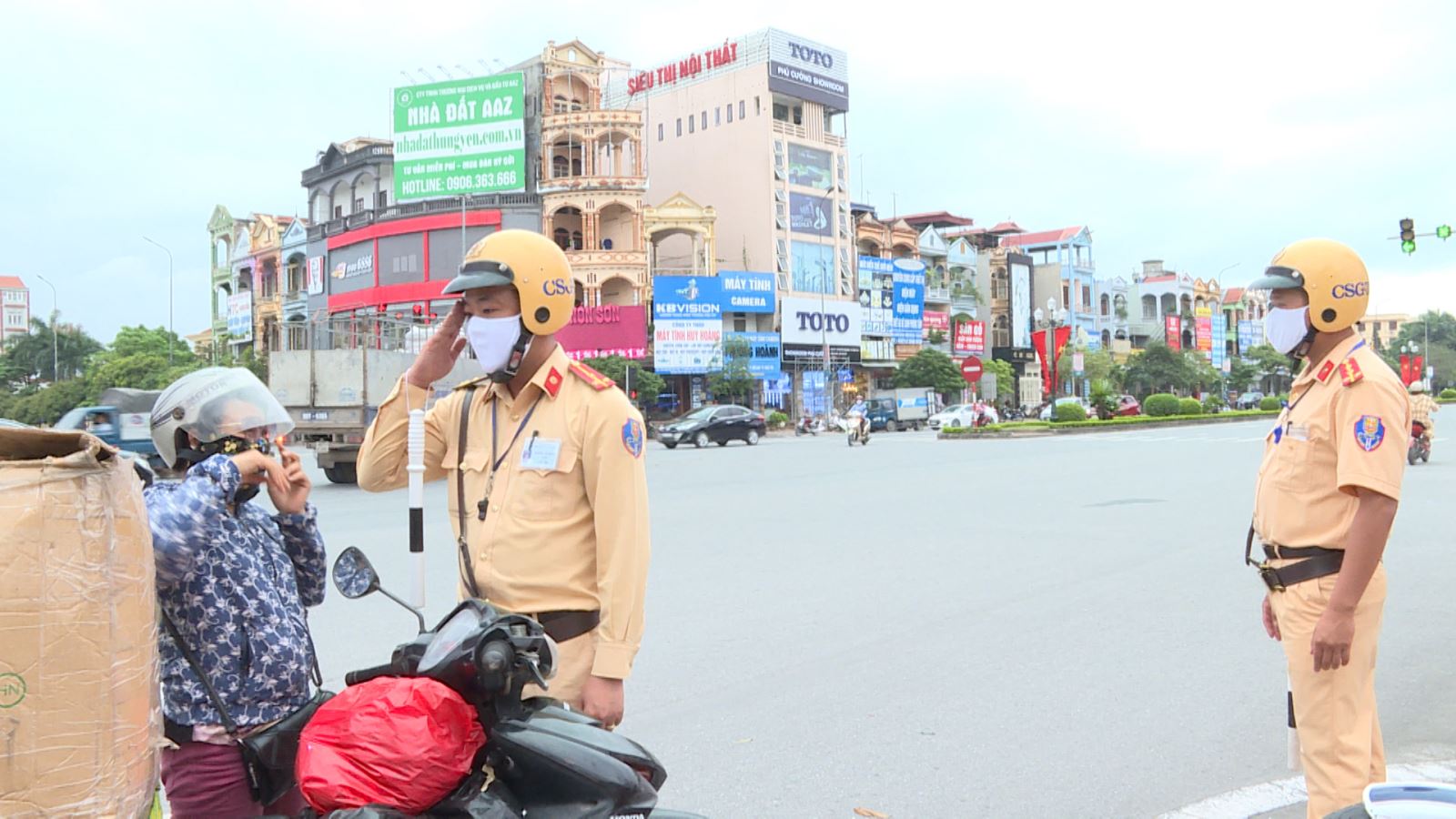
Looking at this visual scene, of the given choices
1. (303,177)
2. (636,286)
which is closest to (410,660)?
(636,286)

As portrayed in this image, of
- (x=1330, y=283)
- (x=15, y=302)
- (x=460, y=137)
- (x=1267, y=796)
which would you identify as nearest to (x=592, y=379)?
(x=1330, y=283)

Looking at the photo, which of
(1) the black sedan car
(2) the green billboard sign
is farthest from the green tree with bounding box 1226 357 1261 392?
(1) the black sedan car

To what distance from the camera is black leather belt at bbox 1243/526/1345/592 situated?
2.93 m

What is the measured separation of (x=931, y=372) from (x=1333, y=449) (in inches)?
2074

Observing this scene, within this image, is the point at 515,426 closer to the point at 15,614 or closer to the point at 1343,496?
the point at 15,614

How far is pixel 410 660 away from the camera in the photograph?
215 cm

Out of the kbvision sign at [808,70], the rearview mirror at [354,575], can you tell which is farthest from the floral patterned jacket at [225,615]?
the kbvision sign at [808,70]

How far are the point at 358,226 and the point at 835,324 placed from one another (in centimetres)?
2226

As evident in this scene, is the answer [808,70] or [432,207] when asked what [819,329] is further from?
[432,207]

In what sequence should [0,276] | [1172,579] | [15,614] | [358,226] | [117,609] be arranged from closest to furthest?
[15,614] < [117,609] < [1172,579] < [358,226] < [0,276]

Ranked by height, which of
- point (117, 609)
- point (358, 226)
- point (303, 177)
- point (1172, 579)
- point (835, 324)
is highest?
point (303, 177)

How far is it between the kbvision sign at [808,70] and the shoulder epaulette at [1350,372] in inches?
2015

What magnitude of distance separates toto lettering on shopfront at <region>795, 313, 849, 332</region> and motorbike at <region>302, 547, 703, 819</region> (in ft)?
161

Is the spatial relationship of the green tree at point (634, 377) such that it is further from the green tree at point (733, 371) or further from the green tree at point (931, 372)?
the green tree at point (931, 372)
